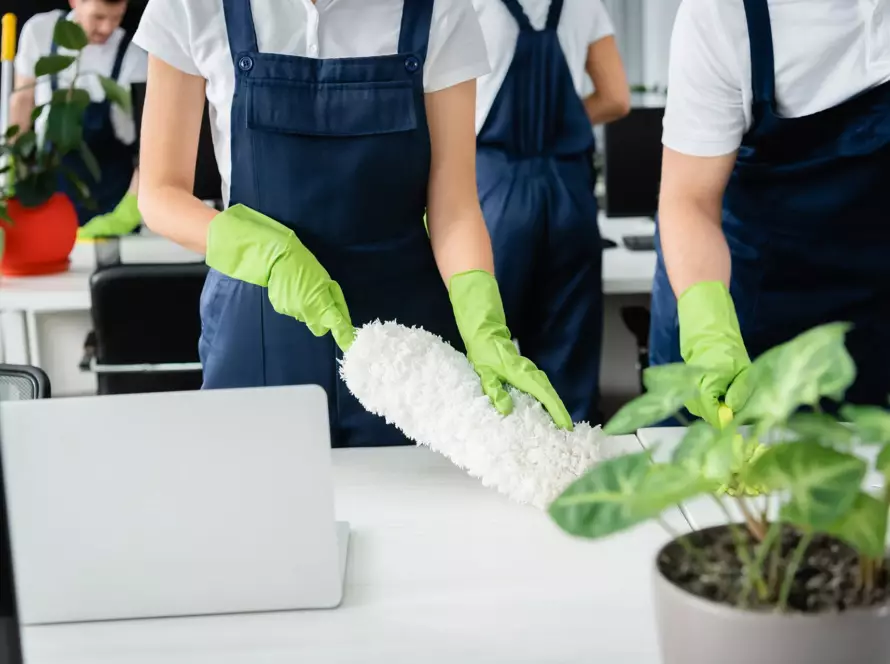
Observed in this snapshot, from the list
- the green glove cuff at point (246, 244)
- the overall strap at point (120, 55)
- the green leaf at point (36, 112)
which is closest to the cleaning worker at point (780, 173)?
the green glove cuff at point (246, 244)

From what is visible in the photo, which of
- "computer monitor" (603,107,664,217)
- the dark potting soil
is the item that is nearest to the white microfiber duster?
the dark potting soil

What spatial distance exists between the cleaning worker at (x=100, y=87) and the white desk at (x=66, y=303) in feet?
1.51

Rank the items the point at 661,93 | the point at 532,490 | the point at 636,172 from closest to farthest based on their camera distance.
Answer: the point at 532,490
the point at 636,172
the point at 661,93

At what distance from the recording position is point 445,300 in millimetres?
1750

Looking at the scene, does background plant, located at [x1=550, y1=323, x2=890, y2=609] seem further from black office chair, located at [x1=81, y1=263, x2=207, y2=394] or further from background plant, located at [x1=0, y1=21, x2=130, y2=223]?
background plant, located at [x1=0, y1=21, x2=130, y2=223]

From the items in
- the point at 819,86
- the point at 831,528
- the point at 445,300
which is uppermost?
the point at 819,86

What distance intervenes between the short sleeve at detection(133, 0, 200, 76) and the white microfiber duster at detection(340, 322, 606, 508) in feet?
2.00

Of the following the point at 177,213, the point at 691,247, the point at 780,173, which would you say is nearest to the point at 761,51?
the point at 780,173

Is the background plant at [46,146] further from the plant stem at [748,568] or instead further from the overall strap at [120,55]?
the plant stem at [748,568]

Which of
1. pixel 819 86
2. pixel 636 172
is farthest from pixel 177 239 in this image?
pixel 636 172

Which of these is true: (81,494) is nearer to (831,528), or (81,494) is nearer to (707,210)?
(831,528)

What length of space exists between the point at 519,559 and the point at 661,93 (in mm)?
3663

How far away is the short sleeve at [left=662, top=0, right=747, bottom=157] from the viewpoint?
62.7 inches

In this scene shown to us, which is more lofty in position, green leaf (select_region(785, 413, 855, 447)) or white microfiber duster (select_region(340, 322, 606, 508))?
green leaf (select_region(785, 413, 855, 447))
